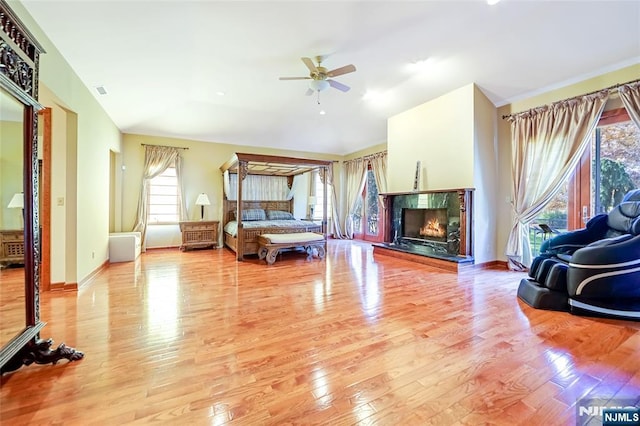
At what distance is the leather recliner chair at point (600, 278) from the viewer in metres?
2.65

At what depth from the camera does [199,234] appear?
22.4ft

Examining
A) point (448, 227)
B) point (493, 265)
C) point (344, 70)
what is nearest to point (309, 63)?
point (344, 70)

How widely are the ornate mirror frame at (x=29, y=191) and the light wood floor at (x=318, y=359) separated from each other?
0.09m

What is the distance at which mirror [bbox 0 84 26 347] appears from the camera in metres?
1.77

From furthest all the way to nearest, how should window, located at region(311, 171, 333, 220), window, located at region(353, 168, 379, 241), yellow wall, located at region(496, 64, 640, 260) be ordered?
window, located at region(311, 171, 333, 220) → window, located at region(353, 168, 379, 241) → yellow wall, located at region(496, 64, 640, 260)

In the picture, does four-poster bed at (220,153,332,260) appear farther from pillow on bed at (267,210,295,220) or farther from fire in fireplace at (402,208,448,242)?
fire in fireplace at (402,208,448,242)

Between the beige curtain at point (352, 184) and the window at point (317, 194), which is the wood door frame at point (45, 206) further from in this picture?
the beige curtain at point (352, 184)

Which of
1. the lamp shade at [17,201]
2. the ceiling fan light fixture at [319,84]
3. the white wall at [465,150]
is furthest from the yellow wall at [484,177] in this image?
the lamp shade at [17,201]

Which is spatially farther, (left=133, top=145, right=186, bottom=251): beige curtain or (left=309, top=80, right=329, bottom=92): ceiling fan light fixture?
(left=133, top=145, right=186, bottom=251): beige curtain

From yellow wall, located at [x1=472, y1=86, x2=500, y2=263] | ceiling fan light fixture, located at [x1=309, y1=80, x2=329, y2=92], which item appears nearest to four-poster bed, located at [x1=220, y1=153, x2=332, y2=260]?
ceiling fan light fixture, located at [x1=309, y1=80, x2=329, y2=92]

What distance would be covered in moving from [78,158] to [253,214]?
3927 millimetres

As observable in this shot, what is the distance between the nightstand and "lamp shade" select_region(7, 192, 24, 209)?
15.9 feet

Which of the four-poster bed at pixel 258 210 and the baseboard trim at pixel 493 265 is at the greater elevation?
the four-poster bed at pixel 258 210

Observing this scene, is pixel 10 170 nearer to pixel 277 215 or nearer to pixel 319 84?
pixel 319 84
